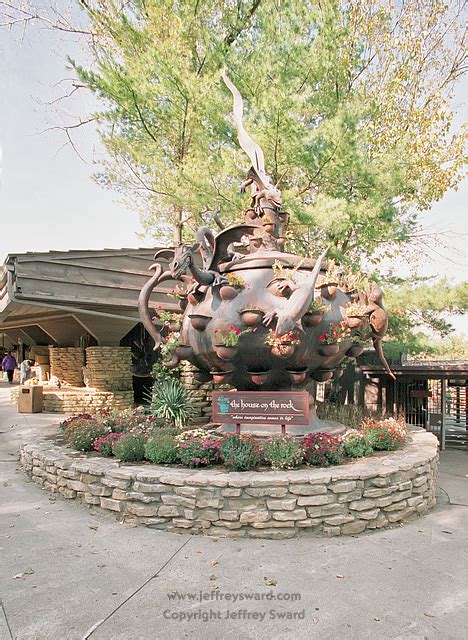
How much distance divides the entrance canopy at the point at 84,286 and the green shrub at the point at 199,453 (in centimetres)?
528

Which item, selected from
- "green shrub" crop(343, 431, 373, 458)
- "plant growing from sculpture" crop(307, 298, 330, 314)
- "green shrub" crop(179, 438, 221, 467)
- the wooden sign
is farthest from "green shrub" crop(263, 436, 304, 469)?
"plant growing from sculpture" crop(307, 298, 330, 314)

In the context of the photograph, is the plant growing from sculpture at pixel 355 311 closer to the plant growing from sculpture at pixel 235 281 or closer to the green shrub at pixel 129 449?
the plant growing from sculpture at pixel 235 281

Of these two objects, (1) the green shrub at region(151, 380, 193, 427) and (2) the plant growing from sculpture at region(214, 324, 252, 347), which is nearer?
(2) the plant growing from sculpture at region(214, 324, 252, 347)

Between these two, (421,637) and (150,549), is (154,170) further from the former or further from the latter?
(421,637)

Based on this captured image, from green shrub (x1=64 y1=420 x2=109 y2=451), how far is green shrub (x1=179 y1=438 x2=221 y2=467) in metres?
1.67

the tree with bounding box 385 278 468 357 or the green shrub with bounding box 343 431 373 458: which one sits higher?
the tree with bounding box 385 278 468 357

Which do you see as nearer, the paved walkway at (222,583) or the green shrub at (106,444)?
the paved walkway at (222,583)

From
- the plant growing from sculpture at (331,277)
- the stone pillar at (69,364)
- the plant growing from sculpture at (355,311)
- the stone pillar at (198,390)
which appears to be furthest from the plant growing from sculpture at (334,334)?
the stone pillar at (69,364)

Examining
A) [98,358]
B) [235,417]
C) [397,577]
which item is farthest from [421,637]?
[98,358]

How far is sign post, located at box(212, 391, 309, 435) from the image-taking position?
19.7 ft

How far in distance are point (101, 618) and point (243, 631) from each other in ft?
3.34

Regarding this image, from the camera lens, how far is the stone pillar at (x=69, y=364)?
16359mm

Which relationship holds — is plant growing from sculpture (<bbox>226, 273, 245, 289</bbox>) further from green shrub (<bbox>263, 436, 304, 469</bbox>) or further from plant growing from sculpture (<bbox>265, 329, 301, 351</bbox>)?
green shrub (<bbox>263, 436, 304, 469</bbox>)

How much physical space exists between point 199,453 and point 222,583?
6.87ft
